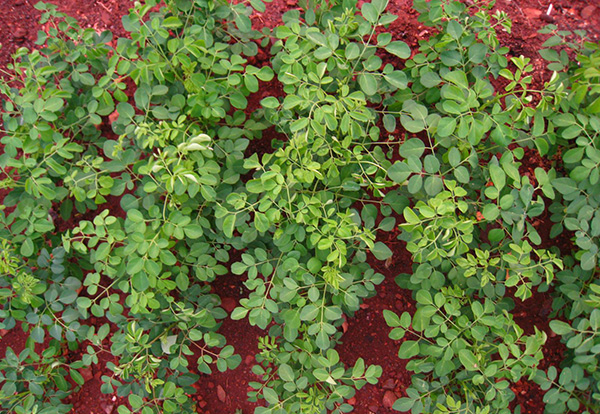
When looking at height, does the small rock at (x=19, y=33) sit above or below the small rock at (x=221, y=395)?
above

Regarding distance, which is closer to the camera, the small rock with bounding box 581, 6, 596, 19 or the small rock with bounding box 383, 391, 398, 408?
the small rock with bounding box 383, 391, 398, 408

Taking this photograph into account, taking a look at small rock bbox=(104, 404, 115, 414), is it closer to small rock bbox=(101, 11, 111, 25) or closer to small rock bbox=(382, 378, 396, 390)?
small rock bbox=(382, 378, 396, 390)

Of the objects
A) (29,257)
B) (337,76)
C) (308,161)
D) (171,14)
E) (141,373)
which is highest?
(171,14)

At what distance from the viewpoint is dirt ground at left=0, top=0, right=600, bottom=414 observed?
2.94 metres

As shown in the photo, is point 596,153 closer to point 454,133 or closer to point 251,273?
point 454,133

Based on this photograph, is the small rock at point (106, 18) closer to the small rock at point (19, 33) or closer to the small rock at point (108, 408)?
the small rock at point (19, 33)

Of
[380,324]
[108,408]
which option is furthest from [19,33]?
[380,324]

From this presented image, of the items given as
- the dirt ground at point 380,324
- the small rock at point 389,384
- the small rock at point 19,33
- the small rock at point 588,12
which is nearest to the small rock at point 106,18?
the dirt ground at point 380,324

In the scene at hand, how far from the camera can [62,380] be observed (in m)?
2.71

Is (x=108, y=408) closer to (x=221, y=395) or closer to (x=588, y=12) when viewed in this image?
(x=221, y=395)

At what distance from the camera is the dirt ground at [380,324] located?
2938 mm

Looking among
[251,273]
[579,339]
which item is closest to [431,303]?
[579,339]

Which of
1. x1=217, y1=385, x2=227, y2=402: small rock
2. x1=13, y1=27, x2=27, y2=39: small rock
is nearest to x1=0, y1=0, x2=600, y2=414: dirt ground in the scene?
x1=217, y1=385, x2=227, y2=402: small rock

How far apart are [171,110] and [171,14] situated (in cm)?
56
